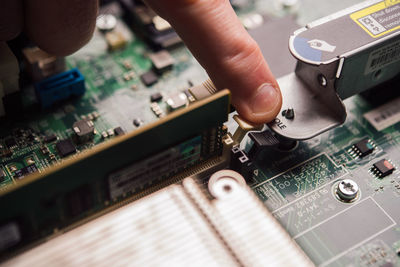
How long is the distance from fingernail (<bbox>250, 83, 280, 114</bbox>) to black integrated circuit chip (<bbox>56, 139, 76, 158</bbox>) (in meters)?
1.24

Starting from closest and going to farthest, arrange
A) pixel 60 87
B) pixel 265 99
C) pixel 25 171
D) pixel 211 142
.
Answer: pixel 211 142, pixel 265 99, pixel 25 171, pixel 60 87

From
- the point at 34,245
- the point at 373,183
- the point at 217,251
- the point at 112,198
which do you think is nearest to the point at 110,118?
the point at 112,198

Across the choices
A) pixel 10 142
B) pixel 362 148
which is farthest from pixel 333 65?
pixel 10 142

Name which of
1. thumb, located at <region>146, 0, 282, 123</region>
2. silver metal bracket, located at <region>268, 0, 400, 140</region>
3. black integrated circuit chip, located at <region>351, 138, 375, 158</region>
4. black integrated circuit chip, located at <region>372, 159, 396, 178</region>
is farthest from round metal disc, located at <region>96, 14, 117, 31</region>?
black integrated circuit chip, located at <region>372, 159, 396, 178</region>

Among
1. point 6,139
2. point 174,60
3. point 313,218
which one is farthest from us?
point 174,60

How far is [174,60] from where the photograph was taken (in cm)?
400

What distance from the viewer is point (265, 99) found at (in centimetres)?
305

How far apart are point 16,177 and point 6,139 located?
1.16ft

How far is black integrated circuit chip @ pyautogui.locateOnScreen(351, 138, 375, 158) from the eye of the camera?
3242 mm

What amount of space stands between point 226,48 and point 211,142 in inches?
27.3

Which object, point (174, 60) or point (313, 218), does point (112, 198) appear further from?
point (174, 60)

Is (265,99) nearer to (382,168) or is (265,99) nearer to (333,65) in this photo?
(333,65)

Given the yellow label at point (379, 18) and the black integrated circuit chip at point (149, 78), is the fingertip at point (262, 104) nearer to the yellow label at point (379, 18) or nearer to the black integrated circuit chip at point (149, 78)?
the yellow label at point (379, 18)

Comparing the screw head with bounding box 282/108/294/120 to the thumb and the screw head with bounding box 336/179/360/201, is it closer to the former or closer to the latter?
the thumb
